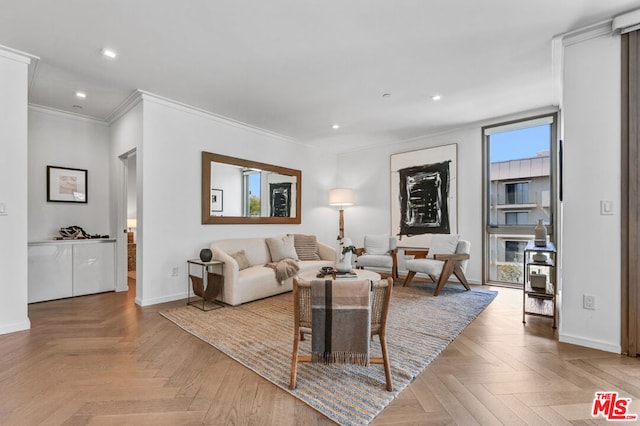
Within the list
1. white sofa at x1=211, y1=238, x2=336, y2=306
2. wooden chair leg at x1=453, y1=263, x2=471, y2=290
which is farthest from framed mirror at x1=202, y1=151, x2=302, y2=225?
wooden chair leg at x1=453, y1=263, x2=471, y2=290

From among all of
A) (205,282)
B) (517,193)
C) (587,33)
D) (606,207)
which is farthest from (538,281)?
(205,282)

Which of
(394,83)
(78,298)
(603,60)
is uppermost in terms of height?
(394,83)

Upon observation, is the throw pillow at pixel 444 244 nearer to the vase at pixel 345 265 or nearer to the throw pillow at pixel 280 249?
the vase at pixel 345 265

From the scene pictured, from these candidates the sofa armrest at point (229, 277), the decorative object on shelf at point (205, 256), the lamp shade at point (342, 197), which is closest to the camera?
the sofa armrest at point (229, 277)

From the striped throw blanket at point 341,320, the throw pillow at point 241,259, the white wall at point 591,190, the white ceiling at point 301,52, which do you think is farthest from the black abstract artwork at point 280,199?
the white wall at point 591,190

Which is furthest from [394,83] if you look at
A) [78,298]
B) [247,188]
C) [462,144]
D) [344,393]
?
[78,298]

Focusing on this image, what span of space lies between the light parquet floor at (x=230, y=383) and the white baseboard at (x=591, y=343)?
6 centimetres

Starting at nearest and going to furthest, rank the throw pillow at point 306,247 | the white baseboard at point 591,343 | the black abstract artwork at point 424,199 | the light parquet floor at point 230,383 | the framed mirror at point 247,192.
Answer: the light parquet floor at point 230,383 < the white baseboard at point 591,343 < the framed mirror at point 247,192 < the throw pillow at point 306,247 < the black abstract artwork at point 424,199

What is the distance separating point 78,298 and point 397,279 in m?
4.73

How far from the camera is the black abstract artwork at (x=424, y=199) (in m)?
5.50

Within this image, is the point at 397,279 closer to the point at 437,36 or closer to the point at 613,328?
the point at 613,328

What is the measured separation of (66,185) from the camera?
4.59 meters

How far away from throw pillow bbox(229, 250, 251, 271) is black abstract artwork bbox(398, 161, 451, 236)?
300 centimetres

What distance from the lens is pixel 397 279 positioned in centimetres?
544
